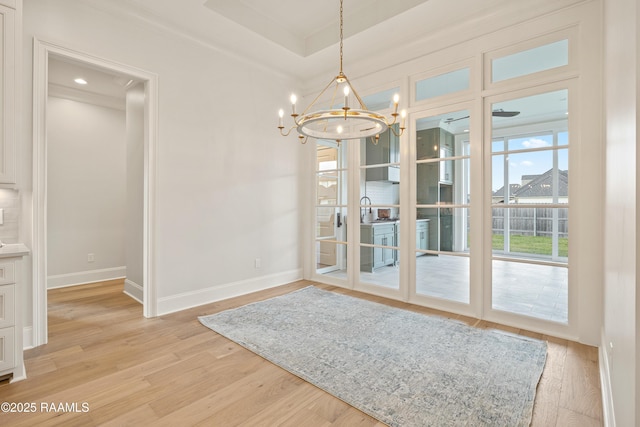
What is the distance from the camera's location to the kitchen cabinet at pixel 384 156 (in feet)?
12.9

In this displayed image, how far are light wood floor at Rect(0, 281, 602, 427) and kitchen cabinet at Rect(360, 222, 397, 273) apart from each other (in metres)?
1.36

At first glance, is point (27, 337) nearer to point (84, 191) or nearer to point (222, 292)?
point (222, 292)

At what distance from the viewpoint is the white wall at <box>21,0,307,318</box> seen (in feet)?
9.45

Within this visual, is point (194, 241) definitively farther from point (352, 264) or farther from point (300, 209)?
point (352, 264)

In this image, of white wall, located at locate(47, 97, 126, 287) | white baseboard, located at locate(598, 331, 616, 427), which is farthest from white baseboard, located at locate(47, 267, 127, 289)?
white baseboard, located at locate(598, 331, 616, 427)

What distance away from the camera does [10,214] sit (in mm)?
2449

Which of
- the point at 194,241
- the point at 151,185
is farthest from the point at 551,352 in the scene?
the point at 151,185

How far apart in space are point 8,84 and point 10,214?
3.30 ft

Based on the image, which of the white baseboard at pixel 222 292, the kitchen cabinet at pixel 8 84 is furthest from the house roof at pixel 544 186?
the kitchen cabinet at pixel 8 84

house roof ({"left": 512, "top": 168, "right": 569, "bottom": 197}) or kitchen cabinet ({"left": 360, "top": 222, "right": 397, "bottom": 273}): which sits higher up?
house roof ({"left": 512, "top": 168, "right": 569, "bottom": 197})

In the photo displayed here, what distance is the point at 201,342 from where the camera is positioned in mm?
2670

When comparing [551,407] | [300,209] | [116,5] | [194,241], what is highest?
[116,5]

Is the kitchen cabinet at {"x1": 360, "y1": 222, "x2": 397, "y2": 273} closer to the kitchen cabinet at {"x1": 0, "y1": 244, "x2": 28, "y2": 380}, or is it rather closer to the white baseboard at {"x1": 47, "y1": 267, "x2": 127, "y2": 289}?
the kitchen cabinet at {"x1": 0, "y1": 244, "x2": 28, "y2": 380}

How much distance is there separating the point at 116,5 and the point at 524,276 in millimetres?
4778
